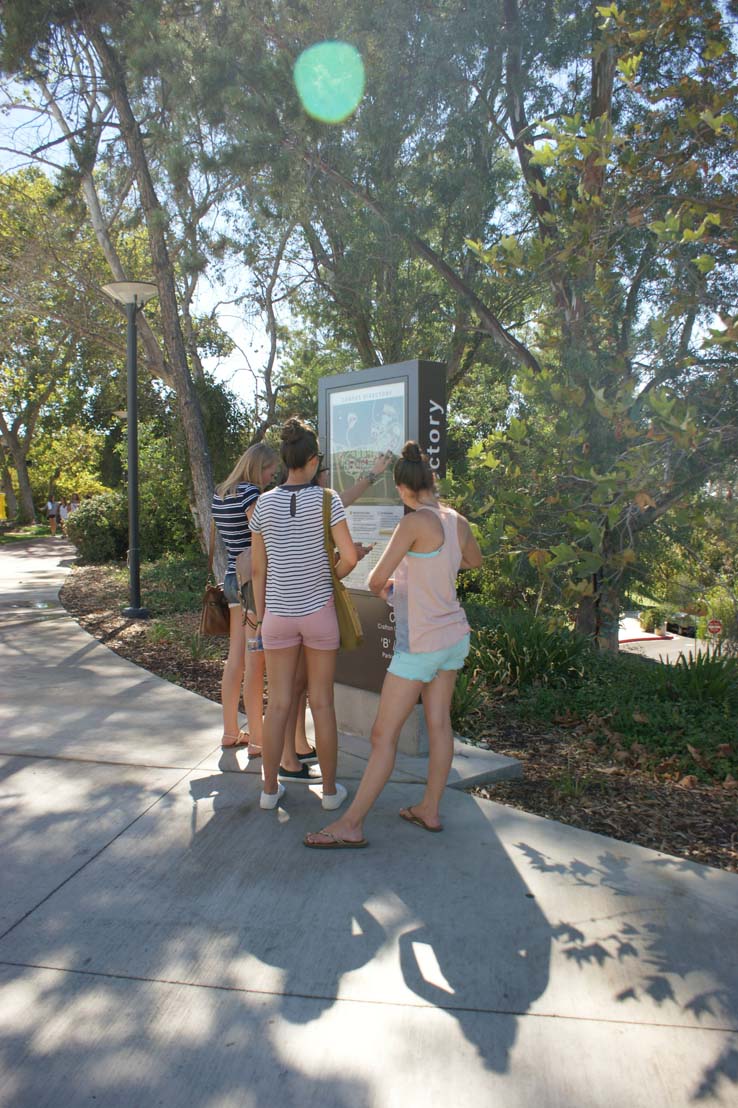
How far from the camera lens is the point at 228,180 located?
11.6 m

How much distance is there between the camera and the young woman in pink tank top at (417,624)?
12.3ft

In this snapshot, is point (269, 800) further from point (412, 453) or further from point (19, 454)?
point (19, 454)

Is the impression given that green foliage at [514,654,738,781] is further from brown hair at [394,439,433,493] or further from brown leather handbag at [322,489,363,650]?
brown hair at [394,439,433,493]

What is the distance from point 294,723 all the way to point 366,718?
99 centimetres

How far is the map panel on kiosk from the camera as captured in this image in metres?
5.11

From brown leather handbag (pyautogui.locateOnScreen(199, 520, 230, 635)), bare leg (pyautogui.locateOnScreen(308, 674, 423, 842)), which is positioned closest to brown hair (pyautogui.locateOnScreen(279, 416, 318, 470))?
bare leg (pyautogui.locateOnScreen(308, 674, 423, 842))

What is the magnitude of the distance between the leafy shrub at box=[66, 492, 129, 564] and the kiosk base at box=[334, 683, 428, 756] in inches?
497

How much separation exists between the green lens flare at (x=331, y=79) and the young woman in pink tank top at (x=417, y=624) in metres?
8.18

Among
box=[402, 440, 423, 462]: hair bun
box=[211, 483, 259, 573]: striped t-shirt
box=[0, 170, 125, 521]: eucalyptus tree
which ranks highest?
box=[0, 170, 125, 521]: eucalyptus tree

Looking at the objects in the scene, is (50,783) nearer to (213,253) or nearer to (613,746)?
(613,746)

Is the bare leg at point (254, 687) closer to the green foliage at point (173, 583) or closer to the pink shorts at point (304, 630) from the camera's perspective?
the pink shorts at point (304, 630)

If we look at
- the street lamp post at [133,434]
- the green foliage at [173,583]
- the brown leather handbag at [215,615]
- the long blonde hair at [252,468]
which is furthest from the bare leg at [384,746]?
the street lamp post at [133,434]

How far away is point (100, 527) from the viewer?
17406 millimetres

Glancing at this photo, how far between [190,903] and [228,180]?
34.6ft
